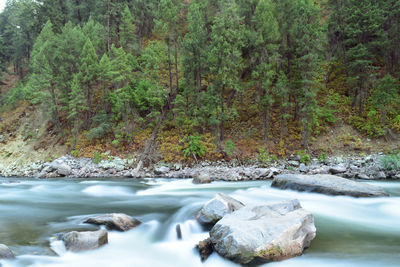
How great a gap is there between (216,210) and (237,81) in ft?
43.1

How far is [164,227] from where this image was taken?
21.9ft

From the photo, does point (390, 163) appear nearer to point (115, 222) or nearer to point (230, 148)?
point (230, 148)

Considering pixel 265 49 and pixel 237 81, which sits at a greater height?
pixel 265 49

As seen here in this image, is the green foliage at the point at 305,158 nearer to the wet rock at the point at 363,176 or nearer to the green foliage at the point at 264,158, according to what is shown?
the green foliage at the point at 264,158

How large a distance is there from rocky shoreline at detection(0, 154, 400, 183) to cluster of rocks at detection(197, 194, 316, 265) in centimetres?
794

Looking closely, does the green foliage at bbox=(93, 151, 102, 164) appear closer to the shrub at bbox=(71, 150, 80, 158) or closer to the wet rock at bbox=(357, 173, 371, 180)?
the shrub at bbox=(71, 150, 80, 158)

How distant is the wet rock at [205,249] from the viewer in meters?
4.77

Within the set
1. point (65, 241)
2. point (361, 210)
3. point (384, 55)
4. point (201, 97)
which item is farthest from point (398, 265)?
point (384, 55)

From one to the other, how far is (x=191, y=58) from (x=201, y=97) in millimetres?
2844

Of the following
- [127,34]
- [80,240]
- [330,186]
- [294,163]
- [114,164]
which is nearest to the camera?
[80,240]

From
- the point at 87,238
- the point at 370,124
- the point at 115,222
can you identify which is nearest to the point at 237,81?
the point at 370,124

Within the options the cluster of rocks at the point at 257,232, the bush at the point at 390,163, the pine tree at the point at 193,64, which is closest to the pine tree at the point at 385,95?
the bush at the point at 390,163

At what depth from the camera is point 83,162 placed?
63.3 ft

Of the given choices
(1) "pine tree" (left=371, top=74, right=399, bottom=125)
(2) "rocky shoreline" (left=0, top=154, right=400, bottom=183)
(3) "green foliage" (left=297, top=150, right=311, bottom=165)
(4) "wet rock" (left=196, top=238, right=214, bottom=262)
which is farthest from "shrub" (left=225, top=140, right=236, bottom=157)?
(4) "wet rock" (left=196, top=238, right=214, bottom=262)
